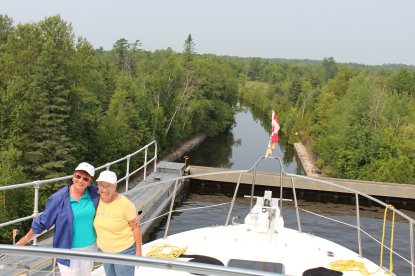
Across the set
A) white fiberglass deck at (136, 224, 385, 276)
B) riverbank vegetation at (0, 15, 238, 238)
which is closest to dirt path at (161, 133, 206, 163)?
riverbank vegetation at (0, 15, 238, 238)

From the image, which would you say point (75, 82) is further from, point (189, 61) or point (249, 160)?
point (189, 61)

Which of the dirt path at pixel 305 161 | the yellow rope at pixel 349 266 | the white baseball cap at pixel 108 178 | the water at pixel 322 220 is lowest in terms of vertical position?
the dirt path at pixel 305 161

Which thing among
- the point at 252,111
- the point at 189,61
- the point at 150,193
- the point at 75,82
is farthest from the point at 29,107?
the point at 252,111

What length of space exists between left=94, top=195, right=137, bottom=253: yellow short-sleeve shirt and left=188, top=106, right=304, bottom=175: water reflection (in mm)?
45067

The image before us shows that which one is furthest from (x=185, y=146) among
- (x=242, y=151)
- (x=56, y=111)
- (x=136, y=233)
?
(x=136, y=233)

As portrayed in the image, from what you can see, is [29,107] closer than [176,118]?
Yes

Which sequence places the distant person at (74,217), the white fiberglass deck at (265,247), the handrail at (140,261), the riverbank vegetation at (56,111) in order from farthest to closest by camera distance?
the riverbank vegetation at (56,111)
the white fiberglass deck at (265,247)
the distant person at (74,217)
the handrail at (140,261)

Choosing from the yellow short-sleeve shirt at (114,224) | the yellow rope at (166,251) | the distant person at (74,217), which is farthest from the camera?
the yellow rope at (166,251)

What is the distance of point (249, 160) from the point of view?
59.2m

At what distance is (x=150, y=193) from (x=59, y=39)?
26678 mm

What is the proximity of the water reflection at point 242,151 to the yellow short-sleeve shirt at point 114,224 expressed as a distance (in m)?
45.1

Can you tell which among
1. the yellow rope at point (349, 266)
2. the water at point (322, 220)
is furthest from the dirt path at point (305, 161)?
the yellow rope at point (349, 266)

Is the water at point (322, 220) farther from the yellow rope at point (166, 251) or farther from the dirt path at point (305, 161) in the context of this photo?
the dirt path at point (305, 161)

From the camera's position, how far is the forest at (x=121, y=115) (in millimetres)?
33312
